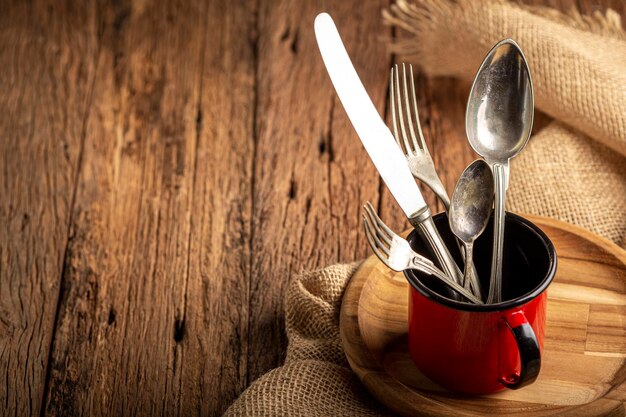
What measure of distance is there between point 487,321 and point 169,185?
551 mm

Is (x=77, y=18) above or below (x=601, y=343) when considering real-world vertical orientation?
above

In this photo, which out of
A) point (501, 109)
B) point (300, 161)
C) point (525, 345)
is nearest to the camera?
point (525, 345)

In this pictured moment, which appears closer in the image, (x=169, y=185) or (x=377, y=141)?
(x=377, y=141)

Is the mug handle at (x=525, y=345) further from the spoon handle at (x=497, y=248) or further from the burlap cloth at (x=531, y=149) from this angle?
the burlap cloth at (x=531, y=149)

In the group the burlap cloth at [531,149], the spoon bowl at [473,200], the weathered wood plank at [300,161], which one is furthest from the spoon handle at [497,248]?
the weathered wood plank at [300,161]

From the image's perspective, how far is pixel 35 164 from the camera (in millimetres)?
1032

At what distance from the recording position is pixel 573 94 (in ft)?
3.04

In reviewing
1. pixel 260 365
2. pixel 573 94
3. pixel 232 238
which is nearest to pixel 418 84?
pixel 573 94

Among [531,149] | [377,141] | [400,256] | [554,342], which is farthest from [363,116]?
[531,149]

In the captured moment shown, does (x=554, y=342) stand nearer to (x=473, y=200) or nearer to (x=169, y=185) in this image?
(x=473, y=200)

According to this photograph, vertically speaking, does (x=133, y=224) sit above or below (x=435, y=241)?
below

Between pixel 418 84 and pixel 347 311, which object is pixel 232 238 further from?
pixel 418 84

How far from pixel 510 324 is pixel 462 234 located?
0.26ft

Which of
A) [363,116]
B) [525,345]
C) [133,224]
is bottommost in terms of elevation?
[133,224]
